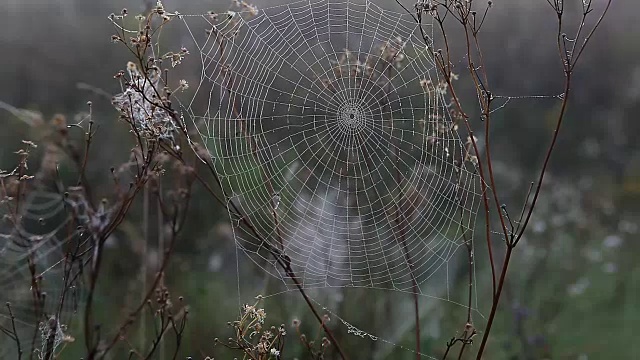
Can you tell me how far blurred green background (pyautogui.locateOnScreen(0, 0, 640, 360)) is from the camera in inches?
56.7

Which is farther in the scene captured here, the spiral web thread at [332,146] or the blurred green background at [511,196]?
the blurred green background at [511,196]

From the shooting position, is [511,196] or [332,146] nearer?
[332,146]

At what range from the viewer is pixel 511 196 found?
157 cm

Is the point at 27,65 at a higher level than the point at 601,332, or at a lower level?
higher

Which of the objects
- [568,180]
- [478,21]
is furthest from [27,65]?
[568,180]

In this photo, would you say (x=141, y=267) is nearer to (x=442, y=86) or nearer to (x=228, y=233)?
(x=228, y=233)

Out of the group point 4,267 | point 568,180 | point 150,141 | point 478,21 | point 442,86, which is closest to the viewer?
point 150,141

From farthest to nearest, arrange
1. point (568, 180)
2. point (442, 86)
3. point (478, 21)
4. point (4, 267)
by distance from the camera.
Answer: point (568, 180)
point (478, 21)
point (4, 267)
point (442, 86)

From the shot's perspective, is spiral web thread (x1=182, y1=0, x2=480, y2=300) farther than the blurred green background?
No

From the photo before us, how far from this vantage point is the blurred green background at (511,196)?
1.44 m

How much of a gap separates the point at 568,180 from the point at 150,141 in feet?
3.59

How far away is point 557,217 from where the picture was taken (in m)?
1.63

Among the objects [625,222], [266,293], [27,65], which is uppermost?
[27,65]

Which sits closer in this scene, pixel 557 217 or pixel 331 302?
pixel 331 302
